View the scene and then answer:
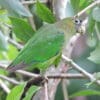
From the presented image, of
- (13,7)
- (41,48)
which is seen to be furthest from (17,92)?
(13,7)

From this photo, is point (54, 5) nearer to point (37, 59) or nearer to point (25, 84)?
point (37, 59)

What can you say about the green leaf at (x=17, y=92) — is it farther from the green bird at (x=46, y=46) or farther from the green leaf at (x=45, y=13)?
the green leaf at (x=45, y=13)

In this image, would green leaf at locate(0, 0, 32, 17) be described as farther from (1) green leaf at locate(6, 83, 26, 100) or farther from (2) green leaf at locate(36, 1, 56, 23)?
(1) green leaf at locate(6, 83, 26, 100)

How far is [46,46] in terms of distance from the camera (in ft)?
3.55

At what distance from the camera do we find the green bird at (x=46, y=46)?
1.04m

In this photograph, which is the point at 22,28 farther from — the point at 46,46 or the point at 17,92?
the point at 17,92

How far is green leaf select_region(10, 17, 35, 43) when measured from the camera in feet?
3.69

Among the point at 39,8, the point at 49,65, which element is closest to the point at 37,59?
the point at 49,65

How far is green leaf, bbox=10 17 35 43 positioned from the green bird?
81 millimetres

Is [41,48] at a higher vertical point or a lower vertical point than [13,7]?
lower

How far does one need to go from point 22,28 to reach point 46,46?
12 cm

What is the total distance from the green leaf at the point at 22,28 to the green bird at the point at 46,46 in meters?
0.08

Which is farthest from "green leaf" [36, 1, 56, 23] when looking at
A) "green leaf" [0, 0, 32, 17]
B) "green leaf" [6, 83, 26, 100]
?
"green leaf" [6, 83, 26, 100]

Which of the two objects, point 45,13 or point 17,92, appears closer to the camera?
point 17,92
